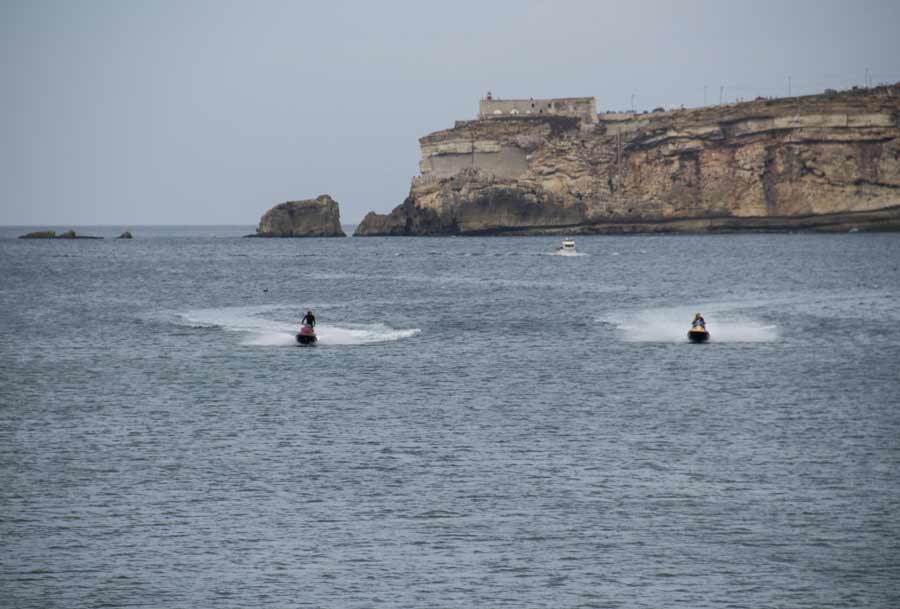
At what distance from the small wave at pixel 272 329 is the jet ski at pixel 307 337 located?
1.22m

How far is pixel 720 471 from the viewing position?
1502 inches

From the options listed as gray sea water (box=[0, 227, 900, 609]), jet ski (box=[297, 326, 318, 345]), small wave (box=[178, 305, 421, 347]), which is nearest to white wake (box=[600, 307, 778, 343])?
gray sea water (box=[0, 227, 900, 609])

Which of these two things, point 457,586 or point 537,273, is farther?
point 537,273

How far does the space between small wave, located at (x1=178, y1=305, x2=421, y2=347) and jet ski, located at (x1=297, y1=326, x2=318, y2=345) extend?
1222mm

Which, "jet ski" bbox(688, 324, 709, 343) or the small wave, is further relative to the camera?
the small wave

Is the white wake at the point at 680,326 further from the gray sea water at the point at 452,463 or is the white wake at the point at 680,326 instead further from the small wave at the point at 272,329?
the small wave at the point at 272,329

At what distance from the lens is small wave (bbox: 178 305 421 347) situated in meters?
73.8

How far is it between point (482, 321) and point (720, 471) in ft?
162

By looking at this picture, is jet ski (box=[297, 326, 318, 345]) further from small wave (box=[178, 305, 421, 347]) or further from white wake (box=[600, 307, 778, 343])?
white wake (box=[600, 307, 778, 343])

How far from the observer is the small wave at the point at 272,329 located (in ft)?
242

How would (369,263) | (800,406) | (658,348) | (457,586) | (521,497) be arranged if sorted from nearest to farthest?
(457,586) < (521,497) < (800,406) < (658,348) < (369,263)

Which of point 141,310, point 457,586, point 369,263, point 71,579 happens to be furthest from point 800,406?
point 369,263

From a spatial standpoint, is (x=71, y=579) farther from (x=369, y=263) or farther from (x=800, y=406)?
(x=369, y=263)

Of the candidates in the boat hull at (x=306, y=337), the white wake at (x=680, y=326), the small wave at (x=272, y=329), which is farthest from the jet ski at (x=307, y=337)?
the white wake at (x=680, y=326)
